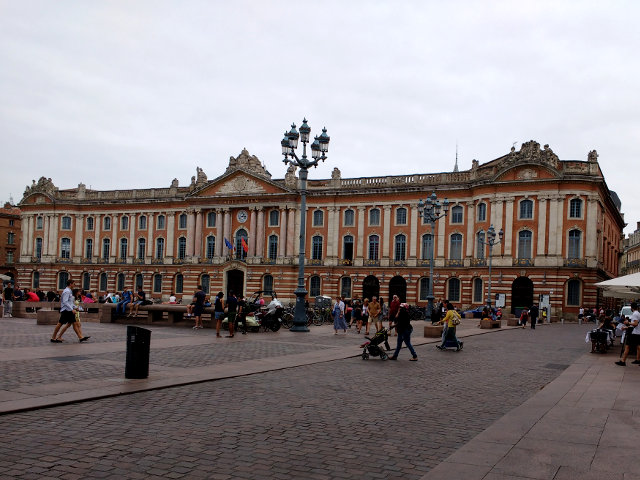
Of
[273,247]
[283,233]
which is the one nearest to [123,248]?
[273,247]

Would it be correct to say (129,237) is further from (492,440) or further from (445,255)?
(492,440)

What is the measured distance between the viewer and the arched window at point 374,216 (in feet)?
206

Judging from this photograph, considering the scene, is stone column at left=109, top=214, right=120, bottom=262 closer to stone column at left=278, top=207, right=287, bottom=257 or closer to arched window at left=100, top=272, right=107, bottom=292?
arched window at left=100, top=272, right=107, bottom=292

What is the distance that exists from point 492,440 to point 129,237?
70888mm

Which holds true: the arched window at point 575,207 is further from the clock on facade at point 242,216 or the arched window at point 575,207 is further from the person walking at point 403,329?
the person walking at point 403,329

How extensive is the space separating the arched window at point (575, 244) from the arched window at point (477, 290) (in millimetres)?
7688

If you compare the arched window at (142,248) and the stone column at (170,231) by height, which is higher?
the stone column at (170,231)

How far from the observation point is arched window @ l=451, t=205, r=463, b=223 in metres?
58.7

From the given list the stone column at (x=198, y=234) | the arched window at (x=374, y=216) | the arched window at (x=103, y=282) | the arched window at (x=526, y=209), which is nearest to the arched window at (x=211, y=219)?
Result: the stone column at (x=198, y=234)

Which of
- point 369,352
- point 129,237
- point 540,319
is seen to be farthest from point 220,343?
point 129,237

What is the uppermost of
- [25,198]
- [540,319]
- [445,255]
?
[25,198]

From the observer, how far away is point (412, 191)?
60312 millimetres

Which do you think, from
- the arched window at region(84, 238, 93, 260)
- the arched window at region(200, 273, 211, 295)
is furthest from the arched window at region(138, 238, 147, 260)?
the arched window at region(200, 273, 211, 295)

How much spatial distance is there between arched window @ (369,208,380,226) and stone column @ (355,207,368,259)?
2.61 feet
